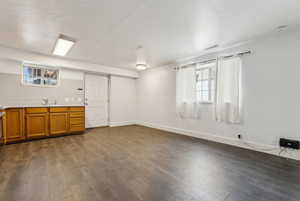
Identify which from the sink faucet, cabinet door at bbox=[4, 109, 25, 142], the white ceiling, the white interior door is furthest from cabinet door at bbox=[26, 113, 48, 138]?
the white ceiling

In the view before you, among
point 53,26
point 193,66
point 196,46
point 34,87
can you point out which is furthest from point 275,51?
point 34,87

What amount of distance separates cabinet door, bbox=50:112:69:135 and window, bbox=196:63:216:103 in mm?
4083

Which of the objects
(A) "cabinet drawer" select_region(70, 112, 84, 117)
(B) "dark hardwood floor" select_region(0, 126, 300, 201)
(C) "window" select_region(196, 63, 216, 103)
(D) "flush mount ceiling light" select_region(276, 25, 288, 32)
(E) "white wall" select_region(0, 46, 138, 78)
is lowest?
(B) "dark hardwood floor" select_region(0, 126, 300, 201)

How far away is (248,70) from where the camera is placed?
3.11 meters

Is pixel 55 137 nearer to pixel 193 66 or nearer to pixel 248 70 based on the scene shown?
pixel 193 66

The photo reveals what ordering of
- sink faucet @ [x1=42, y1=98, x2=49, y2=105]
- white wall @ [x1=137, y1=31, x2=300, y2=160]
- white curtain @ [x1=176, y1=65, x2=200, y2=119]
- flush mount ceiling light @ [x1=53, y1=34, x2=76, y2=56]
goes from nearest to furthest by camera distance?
white wall @ [x1=137, y1=31, x2=300, y2=160], flush mount ceiling light @ [x1=53, y1=34, x2=76, y2=56], white curtain @ [x1=176, y1=65, x2=200, y2=119], sink faucet @ [x1=42, y1=98, x2=49, y2=105]

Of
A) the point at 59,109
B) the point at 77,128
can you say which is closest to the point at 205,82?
the point at 77,128

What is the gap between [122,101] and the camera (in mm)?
6133

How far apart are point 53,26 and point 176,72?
3.45m

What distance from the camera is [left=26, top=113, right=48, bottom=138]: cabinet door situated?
3.65m

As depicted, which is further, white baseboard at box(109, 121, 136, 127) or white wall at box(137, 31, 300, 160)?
white baseboard at box(109, 121, 136, 127)

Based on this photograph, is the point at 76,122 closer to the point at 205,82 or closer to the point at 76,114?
the point at 76,114

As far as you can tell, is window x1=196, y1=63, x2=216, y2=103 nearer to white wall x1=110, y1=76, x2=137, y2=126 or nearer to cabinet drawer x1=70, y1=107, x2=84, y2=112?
white wall x1=110, y1=76, x2=137, y2=126

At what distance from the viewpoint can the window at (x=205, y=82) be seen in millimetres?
3803
